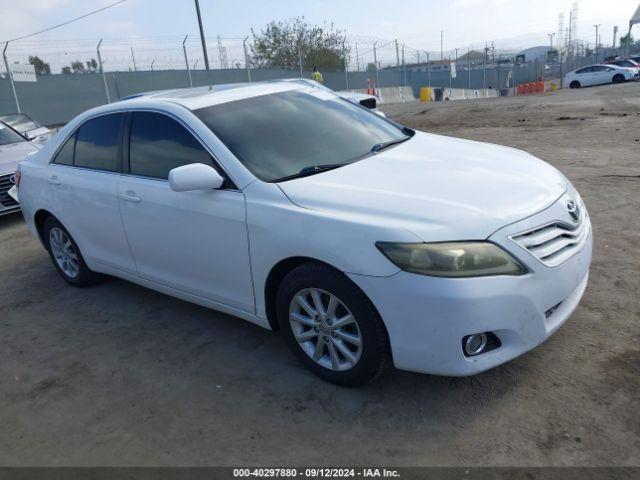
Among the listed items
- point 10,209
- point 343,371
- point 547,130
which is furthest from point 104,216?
point 547,130

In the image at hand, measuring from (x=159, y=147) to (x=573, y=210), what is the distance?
2707mm

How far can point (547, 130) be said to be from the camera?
1251 centimetres

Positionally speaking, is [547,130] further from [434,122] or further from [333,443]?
[333,443]

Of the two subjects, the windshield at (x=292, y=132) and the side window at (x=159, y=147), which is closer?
the windshield at (x=292, y=132)

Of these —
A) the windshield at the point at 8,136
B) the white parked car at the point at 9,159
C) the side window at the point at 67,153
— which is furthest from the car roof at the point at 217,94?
the windshield at the point at 8,136

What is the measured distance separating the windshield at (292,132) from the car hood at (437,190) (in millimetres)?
194

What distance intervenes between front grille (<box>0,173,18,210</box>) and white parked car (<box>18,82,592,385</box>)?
3760 mm

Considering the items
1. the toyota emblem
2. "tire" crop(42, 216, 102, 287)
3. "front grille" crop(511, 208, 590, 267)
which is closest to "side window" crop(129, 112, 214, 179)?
"tire" crop(42, 216, 102, 287)

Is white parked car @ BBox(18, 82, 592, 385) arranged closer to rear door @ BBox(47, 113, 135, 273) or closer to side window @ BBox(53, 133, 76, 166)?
rear door @ BBox(47, 113, 135, 273)

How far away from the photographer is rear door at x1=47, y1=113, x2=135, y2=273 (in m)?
4.18

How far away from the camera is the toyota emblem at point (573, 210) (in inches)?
122

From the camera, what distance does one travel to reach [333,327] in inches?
117

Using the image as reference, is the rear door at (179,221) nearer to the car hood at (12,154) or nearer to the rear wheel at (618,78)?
the car hood at (12,154)

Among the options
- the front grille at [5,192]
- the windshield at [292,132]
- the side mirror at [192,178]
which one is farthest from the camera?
the front grille at [5,192]
